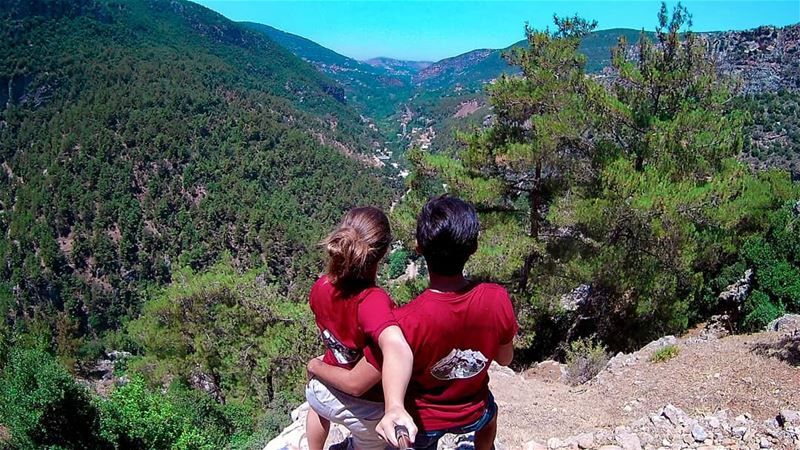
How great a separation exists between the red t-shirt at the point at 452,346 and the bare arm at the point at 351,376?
0.51 ft

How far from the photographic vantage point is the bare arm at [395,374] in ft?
4.98

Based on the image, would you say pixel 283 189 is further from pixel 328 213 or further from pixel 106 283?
pixel 106 283

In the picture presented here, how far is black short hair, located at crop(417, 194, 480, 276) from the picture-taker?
1693 millimetres

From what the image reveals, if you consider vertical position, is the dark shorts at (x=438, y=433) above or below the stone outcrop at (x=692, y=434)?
above

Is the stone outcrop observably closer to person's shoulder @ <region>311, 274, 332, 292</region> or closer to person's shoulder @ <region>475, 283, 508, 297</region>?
person's shoulder @ <region>475, 283, 508, 297</region>

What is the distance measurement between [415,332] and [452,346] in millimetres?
160

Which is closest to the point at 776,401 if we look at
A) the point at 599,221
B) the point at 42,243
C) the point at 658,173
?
the point at 599,221

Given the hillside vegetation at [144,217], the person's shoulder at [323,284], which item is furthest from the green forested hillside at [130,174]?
the person's shoulder at [323,284]

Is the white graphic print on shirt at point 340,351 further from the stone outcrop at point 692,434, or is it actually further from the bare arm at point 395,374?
the stone outcrop at point 692,434

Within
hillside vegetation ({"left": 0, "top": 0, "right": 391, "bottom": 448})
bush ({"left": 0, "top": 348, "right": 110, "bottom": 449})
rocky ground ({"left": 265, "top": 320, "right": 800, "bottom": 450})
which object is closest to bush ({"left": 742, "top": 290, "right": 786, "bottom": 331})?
rocky ground ({"left": 265, "top": 320, "right": 800, "bottom": 450})

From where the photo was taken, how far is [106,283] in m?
58.8

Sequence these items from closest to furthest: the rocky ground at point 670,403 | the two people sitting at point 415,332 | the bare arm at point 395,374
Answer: the bare arm at point 395,374, the two people sitting at point 415,332, the rocky ground at point 670,403

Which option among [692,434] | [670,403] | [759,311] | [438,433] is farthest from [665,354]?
[438,433]

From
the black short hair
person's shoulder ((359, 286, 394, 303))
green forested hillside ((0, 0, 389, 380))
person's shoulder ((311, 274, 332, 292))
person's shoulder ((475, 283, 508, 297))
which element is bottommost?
green forested hillside ((0, 0, 389, 380))
